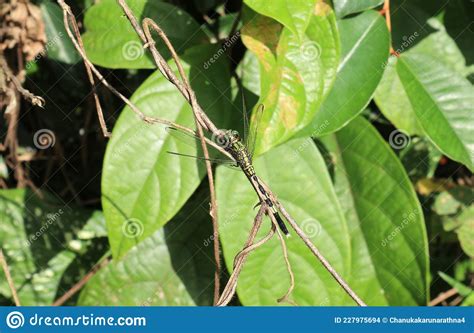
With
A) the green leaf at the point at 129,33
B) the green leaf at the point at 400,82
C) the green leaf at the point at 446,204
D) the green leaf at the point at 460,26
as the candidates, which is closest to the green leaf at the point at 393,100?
the green leaf at the point at 400,82

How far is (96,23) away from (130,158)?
1.22 ft

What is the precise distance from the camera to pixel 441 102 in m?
1.49

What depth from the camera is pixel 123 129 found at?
1428 mm

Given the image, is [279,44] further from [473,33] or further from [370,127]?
[473,33]

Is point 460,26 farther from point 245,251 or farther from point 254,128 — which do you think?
point 245,251

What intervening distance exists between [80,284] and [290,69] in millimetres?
901

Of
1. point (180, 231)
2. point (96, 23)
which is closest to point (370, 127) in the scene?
point (180, 231)

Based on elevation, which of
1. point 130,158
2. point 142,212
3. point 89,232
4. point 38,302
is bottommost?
point 38,302

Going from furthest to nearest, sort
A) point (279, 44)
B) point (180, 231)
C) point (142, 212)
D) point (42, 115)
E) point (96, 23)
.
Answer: point (42, 115), point (180, 231), point (96, 23), point (142, 212), point (279, 44)

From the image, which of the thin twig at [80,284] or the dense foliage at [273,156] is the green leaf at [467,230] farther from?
the thin twig at [80,284]

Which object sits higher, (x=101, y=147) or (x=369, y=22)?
(x=369, y=22)

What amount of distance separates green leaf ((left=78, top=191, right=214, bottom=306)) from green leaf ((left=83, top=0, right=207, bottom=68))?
16.0 inches

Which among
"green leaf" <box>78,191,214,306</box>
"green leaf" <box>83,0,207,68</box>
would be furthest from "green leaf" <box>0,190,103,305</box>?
"green leaf" <box>83,0,207,68</box>

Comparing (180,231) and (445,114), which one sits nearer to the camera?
(445,114)
